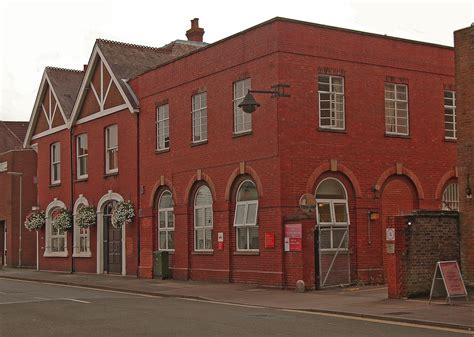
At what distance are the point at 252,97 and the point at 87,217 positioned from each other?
15555mm

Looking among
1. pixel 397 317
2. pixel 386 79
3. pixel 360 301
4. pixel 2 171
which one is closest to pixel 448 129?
pixel 386 79

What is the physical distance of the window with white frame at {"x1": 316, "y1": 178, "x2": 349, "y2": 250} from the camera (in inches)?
950

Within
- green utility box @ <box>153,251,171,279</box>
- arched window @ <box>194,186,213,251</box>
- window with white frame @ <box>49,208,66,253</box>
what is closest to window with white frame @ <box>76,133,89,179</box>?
window with white frame @ <box>49,208,66,253</box>

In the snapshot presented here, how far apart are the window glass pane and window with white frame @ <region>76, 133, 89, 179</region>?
610 inches

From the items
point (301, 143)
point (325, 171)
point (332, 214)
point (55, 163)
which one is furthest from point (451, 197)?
point (55, 163)

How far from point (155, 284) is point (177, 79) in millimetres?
7854

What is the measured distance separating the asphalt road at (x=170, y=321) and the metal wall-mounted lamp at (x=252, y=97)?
5.51 meters

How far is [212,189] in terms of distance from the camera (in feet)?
87.9

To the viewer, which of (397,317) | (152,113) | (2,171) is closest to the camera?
(397,317)

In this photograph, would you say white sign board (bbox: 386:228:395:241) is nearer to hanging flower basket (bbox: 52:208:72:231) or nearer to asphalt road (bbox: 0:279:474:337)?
asphalt road (bbox: 0:279:474:337)

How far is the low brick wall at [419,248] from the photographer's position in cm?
1912

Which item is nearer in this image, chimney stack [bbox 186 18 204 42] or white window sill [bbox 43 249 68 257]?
white window sill [bbox 43 249 68 257]

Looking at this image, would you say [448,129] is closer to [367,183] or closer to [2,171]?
[367,183]

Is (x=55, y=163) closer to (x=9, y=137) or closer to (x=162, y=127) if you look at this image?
(x=162, y=127)
